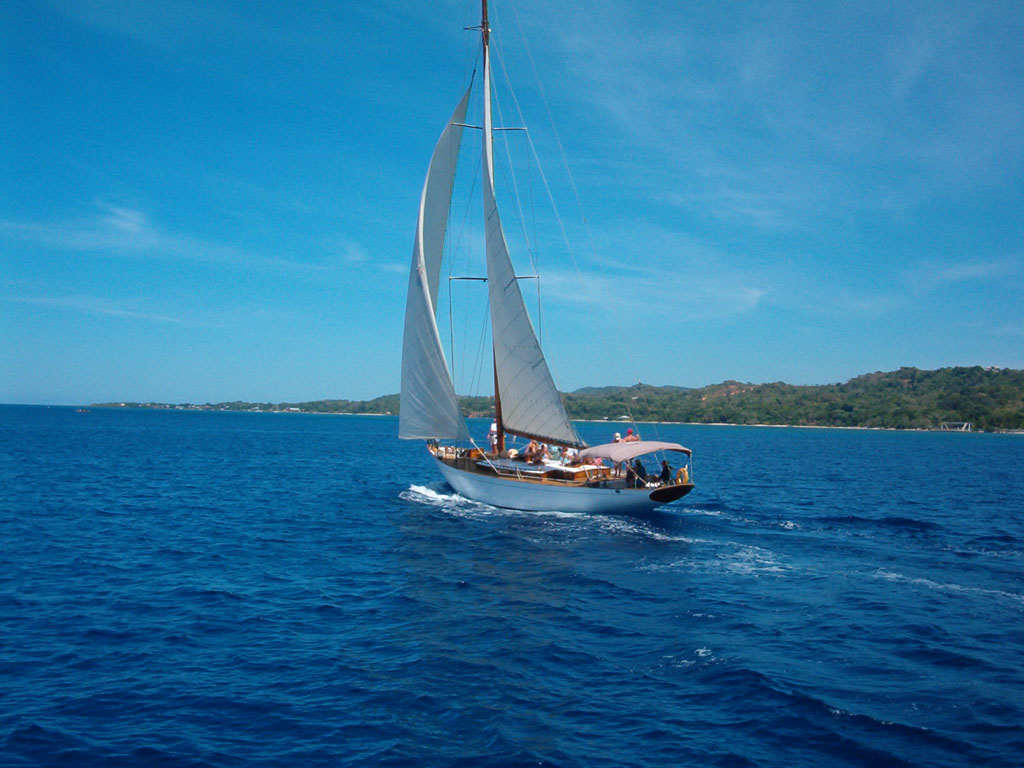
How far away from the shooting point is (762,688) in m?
10.7

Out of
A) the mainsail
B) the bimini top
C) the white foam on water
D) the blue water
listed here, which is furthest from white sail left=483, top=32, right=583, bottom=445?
the white foam on water

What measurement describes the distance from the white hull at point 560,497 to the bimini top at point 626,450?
1.36 metres

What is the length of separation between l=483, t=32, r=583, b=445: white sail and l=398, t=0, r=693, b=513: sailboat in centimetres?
4

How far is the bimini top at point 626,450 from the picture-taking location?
83.5 ft

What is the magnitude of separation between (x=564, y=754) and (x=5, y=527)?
80.7 feet

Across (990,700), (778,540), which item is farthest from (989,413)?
(990,700)

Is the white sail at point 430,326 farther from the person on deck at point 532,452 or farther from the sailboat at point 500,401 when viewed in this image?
the person on deck at point 532,452

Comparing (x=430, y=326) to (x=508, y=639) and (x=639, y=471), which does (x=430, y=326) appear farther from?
(x=508, y=639)

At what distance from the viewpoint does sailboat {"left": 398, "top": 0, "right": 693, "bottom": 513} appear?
26516 mm

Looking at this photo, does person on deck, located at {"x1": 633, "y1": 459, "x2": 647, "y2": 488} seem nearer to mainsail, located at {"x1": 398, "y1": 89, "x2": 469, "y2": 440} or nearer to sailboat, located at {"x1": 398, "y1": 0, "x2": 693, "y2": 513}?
sailboat, located at {"x1": 398, "y1": 0, "x2": 693, "y2": 513}

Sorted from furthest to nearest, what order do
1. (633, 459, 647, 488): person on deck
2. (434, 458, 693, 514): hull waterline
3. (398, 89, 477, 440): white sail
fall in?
(398, 89, 477, 440): white sail, (633, 459, 647, 488): person on deck, (434, 458, 693, 514): hull waterline

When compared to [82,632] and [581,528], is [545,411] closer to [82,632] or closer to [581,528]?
[581,528]

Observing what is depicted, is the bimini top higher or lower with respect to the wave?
higher

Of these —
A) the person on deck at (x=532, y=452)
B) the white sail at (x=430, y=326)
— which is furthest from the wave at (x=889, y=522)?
the white sail at (x=430, y=326)
